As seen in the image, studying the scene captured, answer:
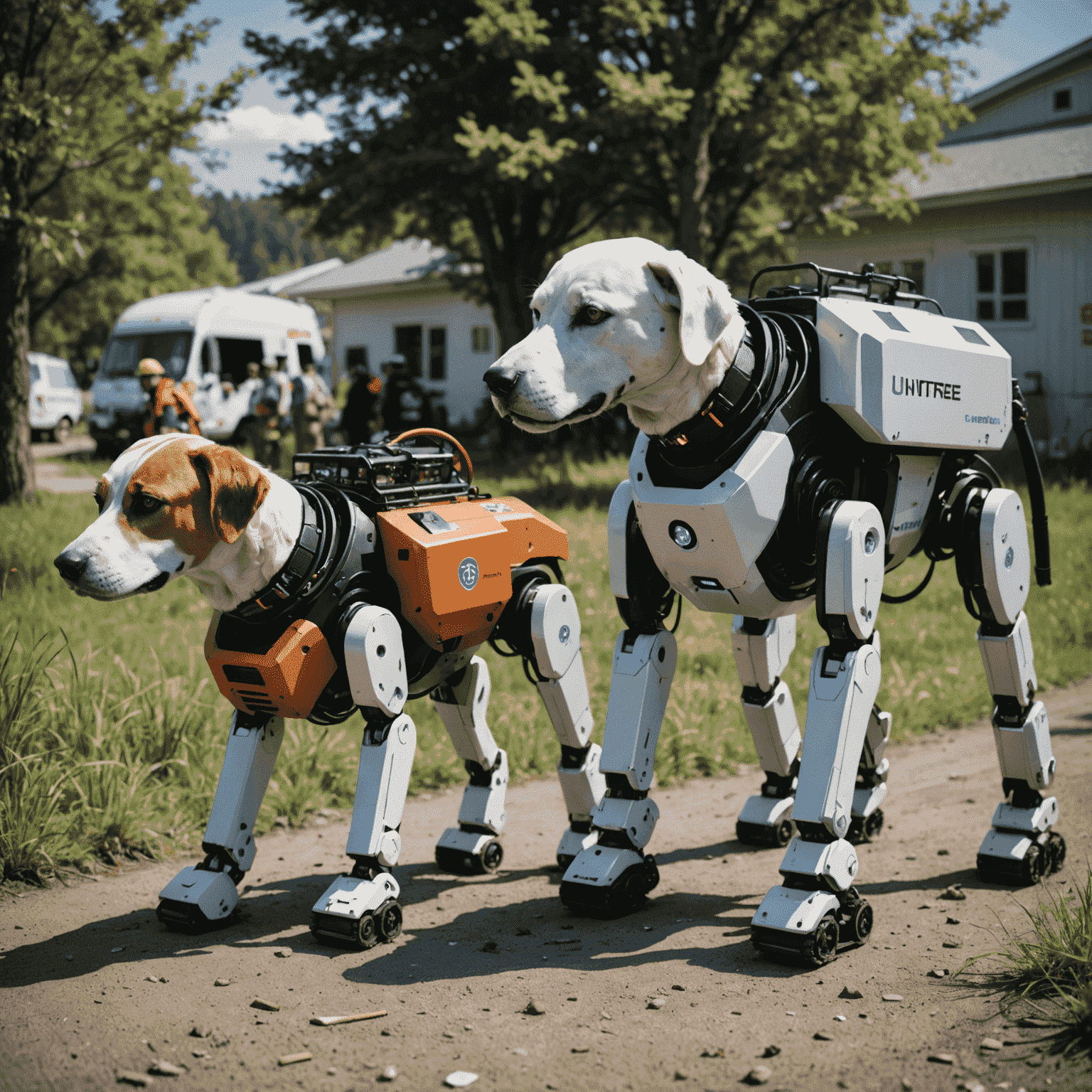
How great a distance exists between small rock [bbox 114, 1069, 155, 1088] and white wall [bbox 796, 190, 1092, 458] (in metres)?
16.8

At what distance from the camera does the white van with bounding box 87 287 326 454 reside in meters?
21.4

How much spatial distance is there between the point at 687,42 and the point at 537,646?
13817mm

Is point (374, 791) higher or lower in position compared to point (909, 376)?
lower

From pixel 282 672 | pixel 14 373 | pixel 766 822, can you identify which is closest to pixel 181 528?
pixel 282 672

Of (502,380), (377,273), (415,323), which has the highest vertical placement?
(377,273)

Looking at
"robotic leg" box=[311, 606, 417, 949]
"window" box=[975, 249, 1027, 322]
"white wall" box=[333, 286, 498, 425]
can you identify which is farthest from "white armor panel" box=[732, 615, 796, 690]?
"white wall" box=[333, 286, 498, 425]

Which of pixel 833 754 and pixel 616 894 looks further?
pixel 616 894

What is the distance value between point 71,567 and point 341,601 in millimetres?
877

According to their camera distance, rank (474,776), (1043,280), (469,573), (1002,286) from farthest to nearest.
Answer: (1002,286)
(1043,280)
(474,776)
(469,573)

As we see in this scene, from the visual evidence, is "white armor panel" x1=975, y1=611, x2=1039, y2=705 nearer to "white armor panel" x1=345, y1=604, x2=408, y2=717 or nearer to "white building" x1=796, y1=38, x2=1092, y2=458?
"white armor panel" x1=345, y1=604, x2=408, y2=717

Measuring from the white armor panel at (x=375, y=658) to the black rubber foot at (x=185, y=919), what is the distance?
955mm

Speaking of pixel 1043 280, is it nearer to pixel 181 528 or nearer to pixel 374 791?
pixel 374 791

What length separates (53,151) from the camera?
11383mm

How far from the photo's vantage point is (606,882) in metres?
3.97
